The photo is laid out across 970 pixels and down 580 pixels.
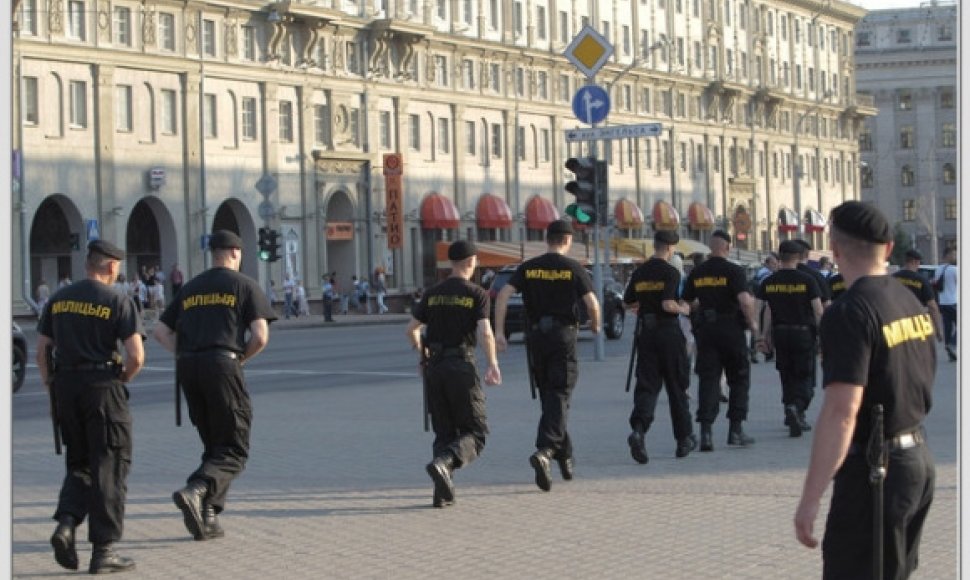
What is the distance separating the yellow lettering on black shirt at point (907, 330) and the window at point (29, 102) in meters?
48.3

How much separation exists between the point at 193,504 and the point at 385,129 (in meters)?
57.6

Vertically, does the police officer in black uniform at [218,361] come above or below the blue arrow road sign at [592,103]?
below

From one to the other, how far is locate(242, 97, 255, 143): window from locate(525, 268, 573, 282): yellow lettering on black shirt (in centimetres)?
4845

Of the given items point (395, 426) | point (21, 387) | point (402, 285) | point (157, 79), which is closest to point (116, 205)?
point (157, 79)

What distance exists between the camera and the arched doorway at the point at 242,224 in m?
60.6

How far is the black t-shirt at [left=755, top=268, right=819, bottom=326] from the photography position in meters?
16.1

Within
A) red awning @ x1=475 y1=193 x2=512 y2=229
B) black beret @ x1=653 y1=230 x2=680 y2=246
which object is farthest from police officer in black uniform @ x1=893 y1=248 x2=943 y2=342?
red awning @ x1=475 y1=193 x2=512 y2=229

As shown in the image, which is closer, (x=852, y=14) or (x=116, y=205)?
(x=116, y=205)

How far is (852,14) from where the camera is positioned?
99.4m

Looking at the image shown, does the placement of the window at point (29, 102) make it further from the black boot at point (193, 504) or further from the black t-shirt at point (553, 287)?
the black boot at point (193, 504)

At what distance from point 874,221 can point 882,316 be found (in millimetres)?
356

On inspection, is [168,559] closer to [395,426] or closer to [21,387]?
[395,426]

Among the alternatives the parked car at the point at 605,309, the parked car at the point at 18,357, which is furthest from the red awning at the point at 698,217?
the parked car at the point at 18,357

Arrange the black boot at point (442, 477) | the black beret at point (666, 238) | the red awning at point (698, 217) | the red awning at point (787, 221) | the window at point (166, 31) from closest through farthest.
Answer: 1. the black boot at point (442, 477)
2. the black beret at point (666, 238)
3. the window at point (166, 31)
4. the red awning at point (698, 217)
5. the red awning at point (787, 221)
